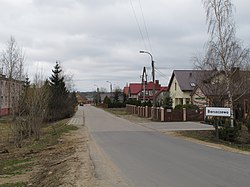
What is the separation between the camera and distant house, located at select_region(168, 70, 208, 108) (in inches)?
2306

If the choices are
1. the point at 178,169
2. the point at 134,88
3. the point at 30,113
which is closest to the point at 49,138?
the point at 30,113

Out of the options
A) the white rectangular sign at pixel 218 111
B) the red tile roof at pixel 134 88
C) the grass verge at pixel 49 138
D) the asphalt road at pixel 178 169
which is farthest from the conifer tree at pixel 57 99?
the red tile roof at pixel 134 88

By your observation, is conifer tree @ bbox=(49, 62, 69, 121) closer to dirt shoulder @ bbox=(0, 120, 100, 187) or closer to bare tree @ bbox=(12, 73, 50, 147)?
bare tree @ bbox=(12, 73, 50, 147)

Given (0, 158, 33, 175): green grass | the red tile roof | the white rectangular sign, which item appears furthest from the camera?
the red tile roof

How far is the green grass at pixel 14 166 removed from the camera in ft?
43.1

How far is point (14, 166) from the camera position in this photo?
14555mm

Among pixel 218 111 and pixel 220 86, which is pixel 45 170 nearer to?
pixel 218 111

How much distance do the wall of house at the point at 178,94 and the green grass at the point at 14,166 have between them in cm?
4320

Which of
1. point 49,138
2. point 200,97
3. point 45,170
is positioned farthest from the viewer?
point 200,97

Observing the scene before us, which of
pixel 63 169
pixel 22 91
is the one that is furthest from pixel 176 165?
pixel 22 91

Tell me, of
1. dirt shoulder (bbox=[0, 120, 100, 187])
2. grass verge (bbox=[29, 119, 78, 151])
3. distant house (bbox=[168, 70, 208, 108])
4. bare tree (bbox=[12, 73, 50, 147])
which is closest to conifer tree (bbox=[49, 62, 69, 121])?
grass verge (bbox=[29, 119, 78, 151])

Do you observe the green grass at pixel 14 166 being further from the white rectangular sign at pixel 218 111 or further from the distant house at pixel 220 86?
the distant house at pixel 220 86

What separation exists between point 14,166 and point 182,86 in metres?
46.7

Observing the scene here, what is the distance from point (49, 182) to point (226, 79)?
1748 centimetres
